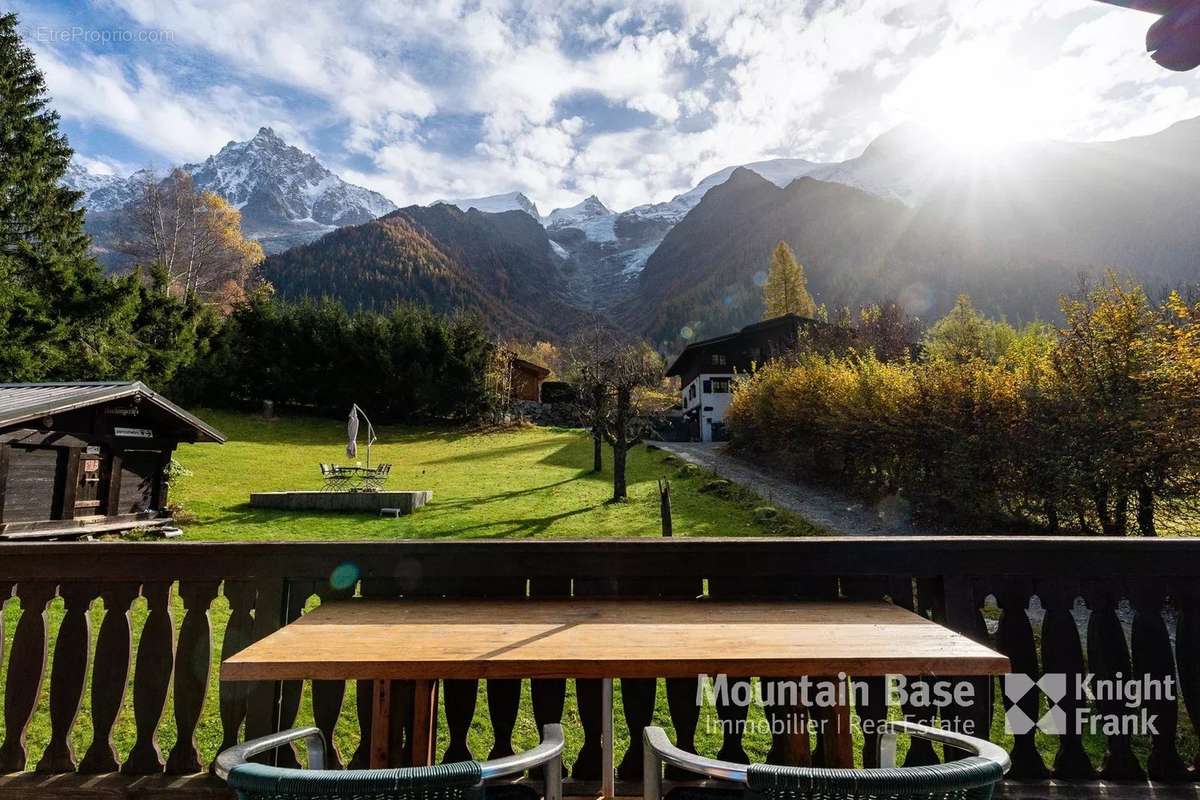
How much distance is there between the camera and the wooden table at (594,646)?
65.3 inches

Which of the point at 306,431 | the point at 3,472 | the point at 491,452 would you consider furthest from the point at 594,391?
the point at 306,431

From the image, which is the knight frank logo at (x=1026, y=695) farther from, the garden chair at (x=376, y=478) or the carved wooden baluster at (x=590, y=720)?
the garden chair at (x=376, y=478)

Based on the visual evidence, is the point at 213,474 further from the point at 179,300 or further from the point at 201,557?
the point at 201,557

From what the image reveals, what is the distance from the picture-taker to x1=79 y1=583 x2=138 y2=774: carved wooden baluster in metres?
2.26

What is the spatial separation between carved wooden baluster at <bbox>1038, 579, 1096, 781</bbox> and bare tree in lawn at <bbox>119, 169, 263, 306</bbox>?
107 feet

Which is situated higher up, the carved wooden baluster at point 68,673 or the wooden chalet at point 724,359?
the wooden chalet at point 724,359

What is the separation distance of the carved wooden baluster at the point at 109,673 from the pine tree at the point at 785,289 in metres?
40.8

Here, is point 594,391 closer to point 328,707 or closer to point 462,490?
point 462,490

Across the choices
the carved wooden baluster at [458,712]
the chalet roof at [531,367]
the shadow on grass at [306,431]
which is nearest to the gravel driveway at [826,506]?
the carved wooden baluster at [458,712]

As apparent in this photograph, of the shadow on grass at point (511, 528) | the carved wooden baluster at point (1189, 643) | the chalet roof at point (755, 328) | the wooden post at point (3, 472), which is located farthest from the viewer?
the chalet roof at point (755, 328)

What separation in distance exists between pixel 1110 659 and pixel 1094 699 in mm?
184

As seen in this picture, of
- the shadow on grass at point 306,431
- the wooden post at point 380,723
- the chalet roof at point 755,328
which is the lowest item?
the wooden post at point 380,723

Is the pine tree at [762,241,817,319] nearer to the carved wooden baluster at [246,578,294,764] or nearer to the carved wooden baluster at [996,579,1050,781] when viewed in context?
the carved wooden baluster at [996,579,1050,781]

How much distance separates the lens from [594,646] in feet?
5.91
